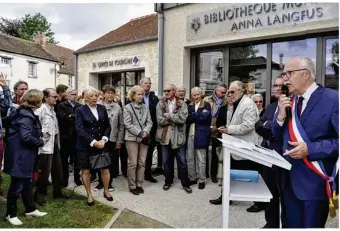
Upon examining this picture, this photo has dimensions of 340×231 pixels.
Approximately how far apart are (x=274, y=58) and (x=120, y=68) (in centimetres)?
516

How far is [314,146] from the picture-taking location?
234 cm

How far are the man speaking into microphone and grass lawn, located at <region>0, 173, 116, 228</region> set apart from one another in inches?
96.6

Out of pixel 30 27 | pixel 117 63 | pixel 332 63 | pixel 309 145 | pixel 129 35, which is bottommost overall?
pixel 309 145

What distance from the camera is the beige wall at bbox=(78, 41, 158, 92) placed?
9.36 meters

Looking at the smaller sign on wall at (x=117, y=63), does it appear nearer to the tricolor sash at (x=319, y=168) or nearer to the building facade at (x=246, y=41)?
the building facade at (x=246, y=41)

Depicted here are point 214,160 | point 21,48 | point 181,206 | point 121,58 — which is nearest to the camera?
point 181,206

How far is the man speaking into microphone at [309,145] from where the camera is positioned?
Answer: 2.36 m

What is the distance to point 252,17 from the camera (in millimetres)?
6762

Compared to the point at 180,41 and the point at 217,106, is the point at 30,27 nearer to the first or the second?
the point at 180,41

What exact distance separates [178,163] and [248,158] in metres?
2.66

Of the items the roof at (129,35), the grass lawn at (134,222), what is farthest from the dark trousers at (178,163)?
the roof at (129,35)

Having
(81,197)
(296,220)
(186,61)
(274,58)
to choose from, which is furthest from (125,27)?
(296,220)

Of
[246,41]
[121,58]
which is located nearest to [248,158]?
[246,41]

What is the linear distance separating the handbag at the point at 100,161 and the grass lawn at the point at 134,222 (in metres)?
0.79
